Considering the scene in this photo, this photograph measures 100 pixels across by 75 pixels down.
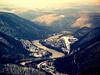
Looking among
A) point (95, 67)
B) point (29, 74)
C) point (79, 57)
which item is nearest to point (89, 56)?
point (79, 57)

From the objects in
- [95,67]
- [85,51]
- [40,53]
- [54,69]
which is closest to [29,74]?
[54,69]

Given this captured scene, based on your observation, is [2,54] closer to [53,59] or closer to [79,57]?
[53,59]

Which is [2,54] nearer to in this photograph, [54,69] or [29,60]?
[29,60]

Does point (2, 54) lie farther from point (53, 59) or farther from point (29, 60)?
point (53, 59)

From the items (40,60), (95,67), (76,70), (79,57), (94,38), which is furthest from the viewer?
(94,38)

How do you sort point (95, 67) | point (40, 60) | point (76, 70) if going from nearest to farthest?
point (95, 67) < point (76, 70) < point (40, 60)

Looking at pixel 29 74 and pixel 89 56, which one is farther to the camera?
pixel 89 56

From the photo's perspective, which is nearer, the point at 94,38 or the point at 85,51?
the point at 85,51

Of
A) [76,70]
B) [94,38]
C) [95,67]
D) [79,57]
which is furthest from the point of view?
[94,38]
